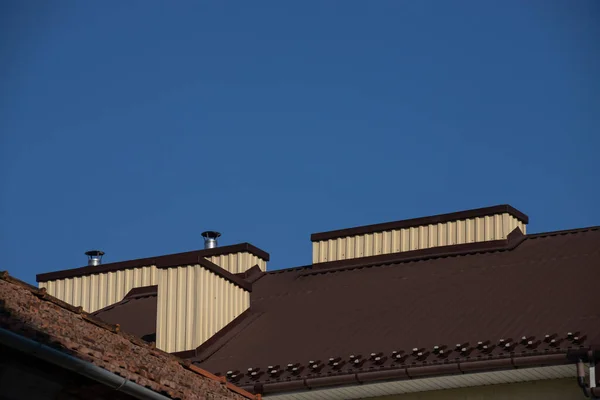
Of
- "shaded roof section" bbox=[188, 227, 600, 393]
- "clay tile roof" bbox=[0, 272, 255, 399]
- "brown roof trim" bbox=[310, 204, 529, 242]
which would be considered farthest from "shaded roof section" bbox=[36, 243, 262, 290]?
"clay tile roof" bbox=[0, 272, 255, 399]

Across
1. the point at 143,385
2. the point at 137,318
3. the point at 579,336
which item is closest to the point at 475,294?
the point at 579,336

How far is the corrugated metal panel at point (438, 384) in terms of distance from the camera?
22.3 metres

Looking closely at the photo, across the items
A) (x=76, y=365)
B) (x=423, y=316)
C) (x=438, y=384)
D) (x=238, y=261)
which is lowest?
(x=76, y=365)

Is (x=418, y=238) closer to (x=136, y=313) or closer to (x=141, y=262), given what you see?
(x=136, y=313)

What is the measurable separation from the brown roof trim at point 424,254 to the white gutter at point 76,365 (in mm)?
11568

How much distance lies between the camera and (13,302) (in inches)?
684

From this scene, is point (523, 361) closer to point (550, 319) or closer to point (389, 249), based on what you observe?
point (550, 319)

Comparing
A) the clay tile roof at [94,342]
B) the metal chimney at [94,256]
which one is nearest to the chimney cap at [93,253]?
the metal chimney at [94,256]

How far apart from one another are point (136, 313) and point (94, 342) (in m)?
13.2

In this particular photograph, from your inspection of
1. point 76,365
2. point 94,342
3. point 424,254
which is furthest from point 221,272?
point 76,365

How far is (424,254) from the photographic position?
28.7 meters

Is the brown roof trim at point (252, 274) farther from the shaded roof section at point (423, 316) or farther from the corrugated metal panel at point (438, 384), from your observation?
the corrugated metal panel at point (438, 384)

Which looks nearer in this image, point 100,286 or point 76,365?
point 76,365

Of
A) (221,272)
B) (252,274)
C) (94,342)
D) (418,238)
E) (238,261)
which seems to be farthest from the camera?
(238,261)
